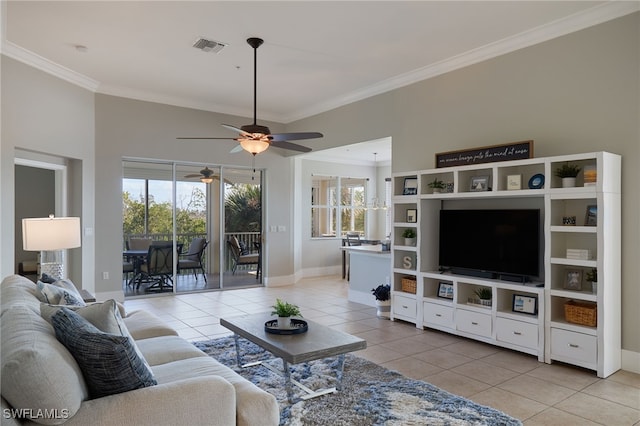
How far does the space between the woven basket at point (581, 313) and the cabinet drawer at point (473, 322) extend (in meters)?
0.78

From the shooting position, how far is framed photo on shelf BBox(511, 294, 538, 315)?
4.17 metres

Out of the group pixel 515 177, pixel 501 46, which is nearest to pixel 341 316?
pixel 515 177

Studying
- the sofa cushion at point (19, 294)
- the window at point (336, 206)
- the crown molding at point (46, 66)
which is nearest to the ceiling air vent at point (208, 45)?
the crown molding at point (46, 66)

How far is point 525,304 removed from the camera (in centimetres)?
423

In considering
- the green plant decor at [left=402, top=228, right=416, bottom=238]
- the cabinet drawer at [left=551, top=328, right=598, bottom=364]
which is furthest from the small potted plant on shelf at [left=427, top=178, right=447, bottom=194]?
the cabinet drawer at [left=551, top=328, right=598, bottom=364]

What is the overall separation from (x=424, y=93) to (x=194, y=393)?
491 centimetres

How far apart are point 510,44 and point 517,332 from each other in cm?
314

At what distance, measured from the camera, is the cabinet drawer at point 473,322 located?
4.48 meters

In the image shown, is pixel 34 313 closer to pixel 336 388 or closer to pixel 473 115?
pixel 336 388

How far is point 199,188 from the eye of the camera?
25.5ft

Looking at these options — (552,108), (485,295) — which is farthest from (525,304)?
(552,108)

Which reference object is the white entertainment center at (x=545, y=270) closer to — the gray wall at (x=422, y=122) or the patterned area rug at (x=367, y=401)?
the gray wall at (x=422, y=122)

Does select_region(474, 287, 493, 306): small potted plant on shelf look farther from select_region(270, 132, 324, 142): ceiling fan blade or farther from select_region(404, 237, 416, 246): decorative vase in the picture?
select_region(270, 132, 324, 142): ceiling fan blade

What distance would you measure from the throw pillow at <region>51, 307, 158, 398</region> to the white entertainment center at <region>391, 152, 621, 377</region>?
368 centimetres
